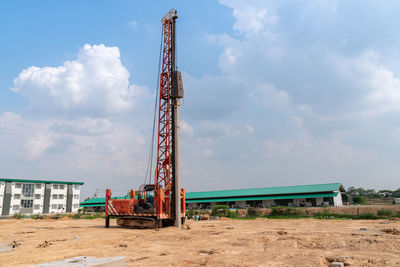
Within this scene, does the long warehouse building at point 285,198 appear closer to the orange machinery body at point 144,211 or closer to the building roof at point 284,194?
the building roof at point 284,194

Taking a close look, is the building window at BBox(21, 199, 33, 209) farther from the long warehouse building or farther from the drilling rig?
the drilling rig

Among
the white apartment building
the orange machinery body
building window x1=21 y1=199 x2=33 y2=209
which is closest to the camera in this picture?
the orange machinery body

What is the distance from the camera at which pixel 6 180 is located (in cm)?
5653

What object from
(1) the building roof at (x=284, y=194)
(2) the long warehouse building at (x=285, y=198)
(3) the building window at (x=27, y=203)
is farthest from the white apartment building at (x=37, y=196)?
(2) the long warehouse building at (x=285, y=198)

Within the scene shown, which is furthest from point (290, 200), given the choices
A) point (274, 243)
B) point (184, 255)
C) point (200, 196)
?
point (184, 255)

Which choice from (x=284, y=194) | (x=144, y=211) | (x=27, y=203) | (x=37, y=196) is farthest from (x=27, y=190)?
(x=284, y=194)

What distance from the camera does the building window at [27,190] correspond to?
59.5 meters

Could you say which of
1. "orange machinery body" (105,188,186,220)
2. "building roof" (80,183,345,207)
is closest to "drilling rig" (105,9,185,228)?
"orange machinery body" (105,188,186,220)

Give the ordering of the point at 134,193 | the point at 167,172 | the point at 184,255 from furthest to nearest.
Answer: the point at 167,172
the point at 134,193
the point at 184,255

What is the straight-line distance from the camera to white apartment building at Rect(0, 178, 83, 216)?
185 ft

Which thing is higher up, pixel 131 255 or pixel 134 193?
pixel 134 193

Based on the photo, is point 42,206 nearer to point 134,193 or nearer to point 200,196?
point 200,196

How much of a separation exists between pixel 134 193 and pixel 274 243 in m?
13.1

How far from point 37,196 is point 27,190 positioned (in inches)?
102
